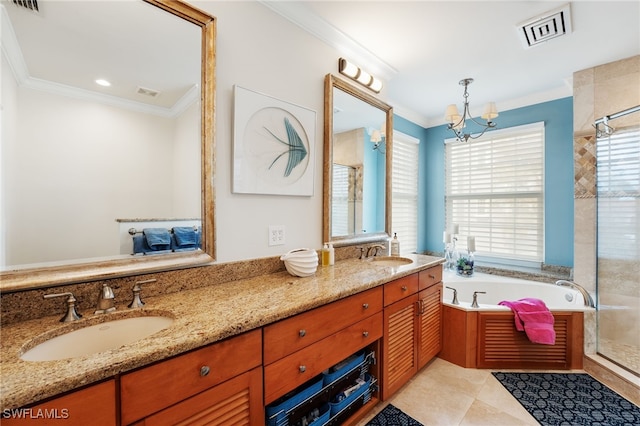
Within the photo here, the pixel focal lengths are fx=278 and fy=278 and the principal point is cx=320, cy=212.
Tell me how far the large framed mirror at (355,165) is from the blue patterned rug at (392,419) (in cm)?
108

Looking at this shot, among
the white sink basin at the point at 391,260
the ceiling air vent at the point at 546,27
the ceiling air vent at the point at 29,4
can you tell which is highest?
the ceiling air vent at the point at 546,27

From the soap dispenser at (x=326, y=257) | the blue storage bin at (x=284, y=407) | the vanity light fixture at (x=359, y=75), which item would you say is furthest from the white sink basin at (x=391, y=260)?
the vanity light fixture at (x=359, y=75)

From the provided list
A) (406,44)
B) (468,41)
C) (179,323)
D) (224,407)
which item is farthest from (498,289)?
(179,323)

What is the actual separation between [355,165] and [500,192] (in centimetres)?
217

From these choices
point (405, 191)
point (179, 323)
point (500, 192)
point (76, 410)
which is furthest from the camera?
point (405, 191)

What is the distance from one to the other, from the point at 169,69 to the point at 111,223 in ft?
2.46

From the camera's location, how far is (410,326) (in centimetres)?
187

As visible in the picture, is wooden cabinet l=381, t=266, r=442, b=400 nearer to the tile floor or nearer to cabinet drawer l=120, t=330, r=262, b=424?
the tile floor

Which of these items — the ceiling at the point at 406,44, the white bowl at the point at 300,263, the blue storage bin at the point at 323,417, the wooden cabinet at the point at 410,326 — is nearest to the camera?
the ceiling at the point at 406,44

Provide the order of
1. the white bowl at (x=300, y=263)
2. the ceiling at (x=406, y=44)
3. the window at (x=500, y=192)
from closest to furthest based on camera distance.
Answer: the ceiling at (x=406, y=44), the white bowl at (x=300, y=263), the window at (x=500, y=192)

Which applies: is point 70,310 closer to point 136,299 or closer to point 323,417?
point 136,299

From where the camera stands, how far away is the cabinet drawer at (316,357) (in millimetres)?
1073

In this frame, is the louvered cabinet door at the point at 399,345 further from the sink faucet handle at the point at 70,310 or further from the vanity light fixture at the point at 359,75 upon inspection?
the vanity light fixture at the point at 359,75

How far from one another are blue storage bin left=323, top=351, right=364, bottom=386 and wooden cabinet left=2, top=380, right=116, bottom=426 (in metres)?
0.91
